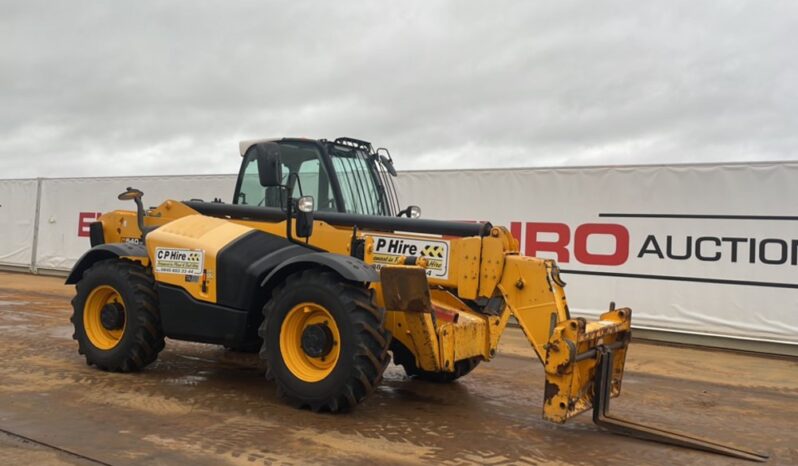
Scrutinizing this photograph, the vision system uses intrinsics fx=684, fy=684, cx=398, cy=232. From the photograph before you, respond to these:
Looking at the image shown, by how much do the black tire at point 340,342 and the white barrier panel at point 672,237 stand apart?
6861 mm

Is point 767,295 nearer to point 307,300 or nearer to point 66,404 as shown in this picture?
point 307,300

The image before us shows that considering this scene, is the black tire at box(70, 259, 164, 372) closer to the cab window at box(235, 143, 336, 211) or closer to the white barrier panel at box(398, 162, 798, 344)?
the cab window at box(235, 143, 336, 211)

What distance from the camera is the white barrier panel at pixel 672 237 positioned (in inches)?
394

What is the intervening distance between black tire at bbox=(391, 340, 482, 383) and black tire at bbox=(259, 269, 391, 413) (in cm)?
117

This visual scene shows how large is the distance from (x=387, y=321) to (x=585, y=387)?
161 centimetres

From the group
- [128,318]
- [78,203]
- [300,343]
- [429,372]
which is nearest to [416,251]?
[300,343]

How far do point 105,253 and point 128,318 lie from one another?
2.85ft

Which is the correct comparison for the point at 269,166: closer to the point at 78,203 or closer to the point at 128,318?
the point at 128,318

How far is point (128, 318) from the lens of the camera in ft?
21.1

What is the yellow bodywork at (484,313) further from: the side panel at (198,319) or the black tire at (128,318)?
the black tire at (128,318)

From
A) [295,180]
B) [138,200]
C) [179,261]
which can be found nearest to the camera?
[179,261]

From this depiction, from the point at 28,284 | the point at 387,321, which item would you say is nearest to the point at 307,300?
the point at 387,321

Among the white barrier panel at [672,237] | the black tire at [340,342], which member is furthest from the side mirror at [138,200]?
the white barrier panel at [672,237]

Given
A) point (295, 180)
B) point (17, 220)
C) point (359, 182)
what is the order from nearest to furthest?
point (295, 180)
point (359, 182)
point (17, 220)
